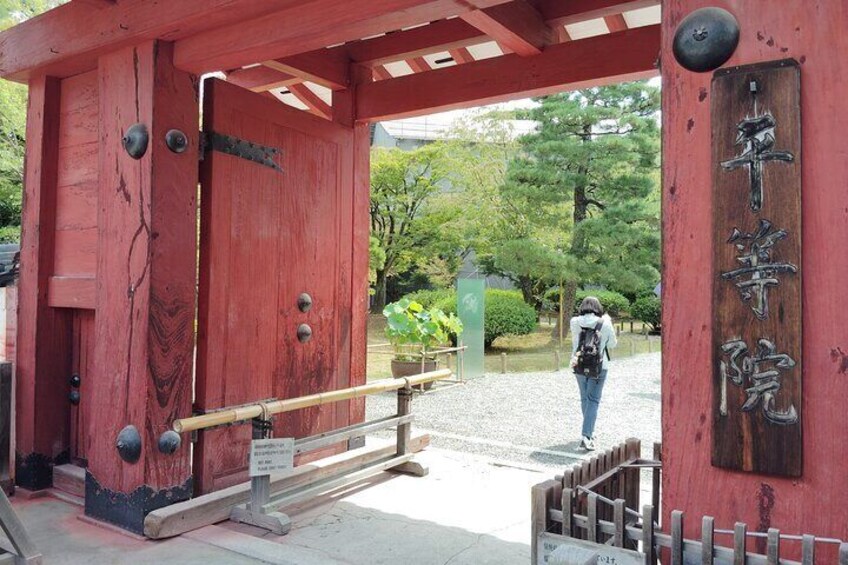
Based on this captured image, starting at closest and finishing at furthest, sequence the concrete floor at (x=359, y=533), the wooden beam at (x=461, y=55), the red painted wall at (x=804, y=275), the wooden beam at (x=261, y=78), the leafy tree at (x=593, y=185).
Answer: the red painted wall at (x=804, y=275)
the concrete floor at (x=359, y=533)
the wooden beam at (x=461, y=55)
the wooden beam at (x=261, y=78)
the leafy tree at (x=593, y=185)

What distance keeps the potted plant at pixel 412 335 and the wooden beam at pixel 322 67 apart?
20.1 feet

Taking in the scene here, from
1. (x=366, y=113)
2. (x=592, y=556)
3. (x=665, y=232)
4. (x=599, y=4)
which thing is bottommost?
(x=592, y=556)

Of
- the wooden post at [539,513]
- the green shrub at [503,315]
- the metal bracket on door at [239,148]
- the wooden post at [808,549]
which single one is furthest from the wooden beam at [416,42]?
the green shrub at [503,315]

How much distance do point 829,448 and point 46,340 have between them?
4.63 m

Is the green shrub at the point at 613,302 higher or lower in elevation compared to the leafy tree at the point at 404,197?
lower

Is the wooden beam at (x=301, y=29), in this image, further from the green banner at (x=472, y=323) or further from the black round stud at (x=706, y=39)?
the green banner at (x=472, y=323)

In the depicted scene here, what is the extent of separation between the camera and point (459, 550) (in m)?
3.68

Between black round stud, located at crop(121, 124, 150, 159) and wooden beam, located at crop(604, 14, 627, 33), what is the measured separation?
3376 mm

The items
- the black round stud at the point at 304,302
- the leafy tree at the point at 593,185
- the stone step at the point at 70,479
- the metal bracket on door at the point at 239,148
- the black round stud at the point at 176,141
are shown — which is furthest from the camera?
the leafy tree at the point at 593,185

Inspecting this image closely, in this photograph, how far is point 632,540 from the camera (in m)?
2.16

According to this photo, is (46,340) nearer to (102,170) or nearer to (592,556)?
(102,170)

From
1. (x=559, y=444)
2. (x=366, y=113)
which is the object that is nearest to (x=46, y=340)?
(x=366, y=113)

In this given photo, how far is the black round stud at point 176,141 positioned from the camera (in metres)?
3.83

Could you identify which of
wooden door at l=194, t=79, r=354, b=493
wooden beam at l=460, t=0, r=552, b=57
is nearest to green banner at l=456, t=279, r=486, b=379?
wooden door at l=194, t=79, r=354, b=493
